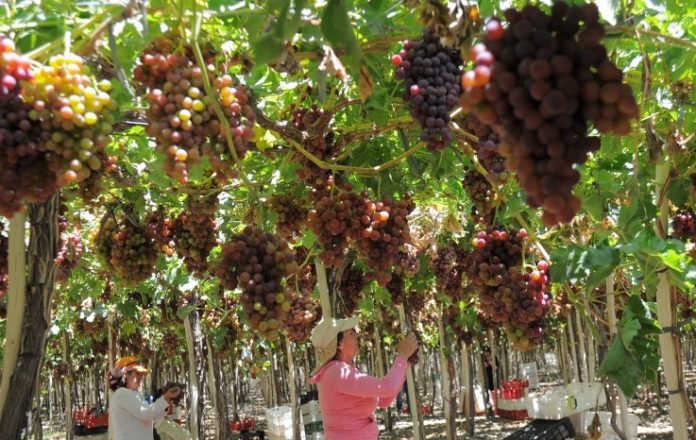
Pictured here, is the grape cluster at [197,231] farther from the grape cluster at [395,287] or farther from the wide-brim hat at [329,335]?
the grape cluster at [395,287]

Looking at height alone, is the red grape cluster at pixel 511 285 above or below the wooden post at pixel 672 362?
above

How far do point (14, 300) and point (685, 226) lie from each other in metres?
4.33

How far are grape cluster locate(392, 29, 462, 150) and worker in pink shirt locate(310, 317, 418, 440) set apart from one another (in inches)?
88.2

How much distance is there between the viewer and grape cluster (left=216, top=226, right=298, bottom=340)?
2.50 meters

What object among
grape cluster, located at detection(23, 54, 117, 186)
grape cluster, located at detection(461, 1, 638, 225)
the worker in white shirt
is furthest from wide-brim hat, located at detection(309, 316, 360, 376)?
grape cluster, located at detection(461, 1, 638, 225)

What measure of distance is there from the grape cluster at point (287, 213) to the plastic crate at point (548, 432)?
6.41 metres

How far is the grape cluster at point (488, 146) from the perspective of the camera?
2.63 meters

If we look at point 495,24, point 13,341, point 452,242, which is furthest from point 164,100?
point 452,242

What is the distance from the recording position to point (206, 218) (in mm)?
4121

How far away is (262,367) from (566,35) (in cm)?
2536

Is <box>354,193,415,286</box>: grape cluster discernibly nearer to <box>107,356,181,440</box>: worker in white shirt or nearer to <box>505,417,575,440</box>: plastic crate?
<box>107,356,181,440</box>: worker in white shirt

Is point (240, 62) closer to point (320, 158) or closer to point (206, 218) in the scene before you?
point (320, 158)

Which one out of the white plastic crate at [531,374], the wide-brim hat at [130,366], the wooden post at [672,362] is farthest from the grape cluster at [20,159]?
the white plastic crate at [531,374]

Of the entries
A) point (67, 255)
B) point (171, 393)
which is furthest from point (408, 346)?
Result: point (171, 393)
